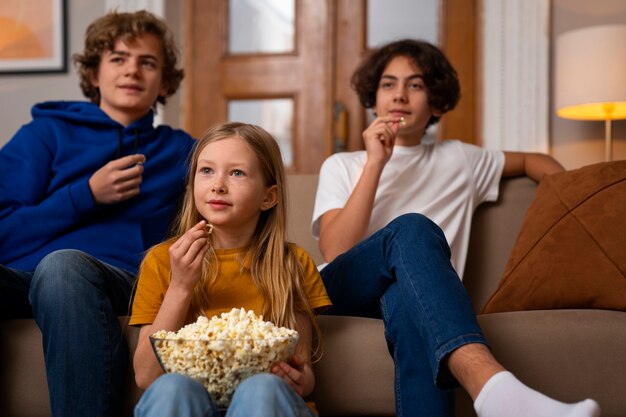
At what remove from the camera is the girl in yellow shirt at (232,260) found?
55.9 inches

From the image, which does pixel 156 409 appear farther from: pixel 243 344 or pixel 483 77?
pixel 483 77

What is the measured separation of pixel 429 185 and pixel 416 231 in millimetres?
678

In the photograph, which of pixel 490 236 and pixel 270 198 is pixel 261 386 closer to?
pixel 270 198

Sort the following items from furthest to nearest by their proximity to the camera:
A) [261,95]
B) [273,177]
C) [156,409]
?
[261,95] → [273,177] → [156,409]

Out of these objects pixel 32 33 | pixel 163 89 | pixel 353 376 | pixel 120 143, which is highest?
pixel 32 33

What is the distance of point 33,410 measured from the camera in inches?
65.7

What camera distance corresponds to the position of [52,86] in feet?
12.3

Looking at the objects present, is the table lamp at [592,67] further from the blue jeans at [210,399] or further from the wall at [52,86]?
the blue jeans at [210,399]

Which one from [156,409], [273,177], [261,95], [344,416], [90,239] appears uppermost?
[261,95]

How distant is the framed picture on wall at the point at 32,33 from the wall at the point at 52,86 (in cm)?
4

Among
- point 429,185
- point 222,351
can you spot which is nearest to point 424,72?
point 429,185

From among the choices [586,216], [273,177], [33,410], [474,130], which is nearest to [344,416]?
[273,177]

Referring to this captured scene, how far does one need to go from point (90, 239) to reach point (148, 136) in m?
0.35

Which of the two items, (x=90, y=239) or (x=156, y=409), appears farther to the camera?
(x=90, y=239)
